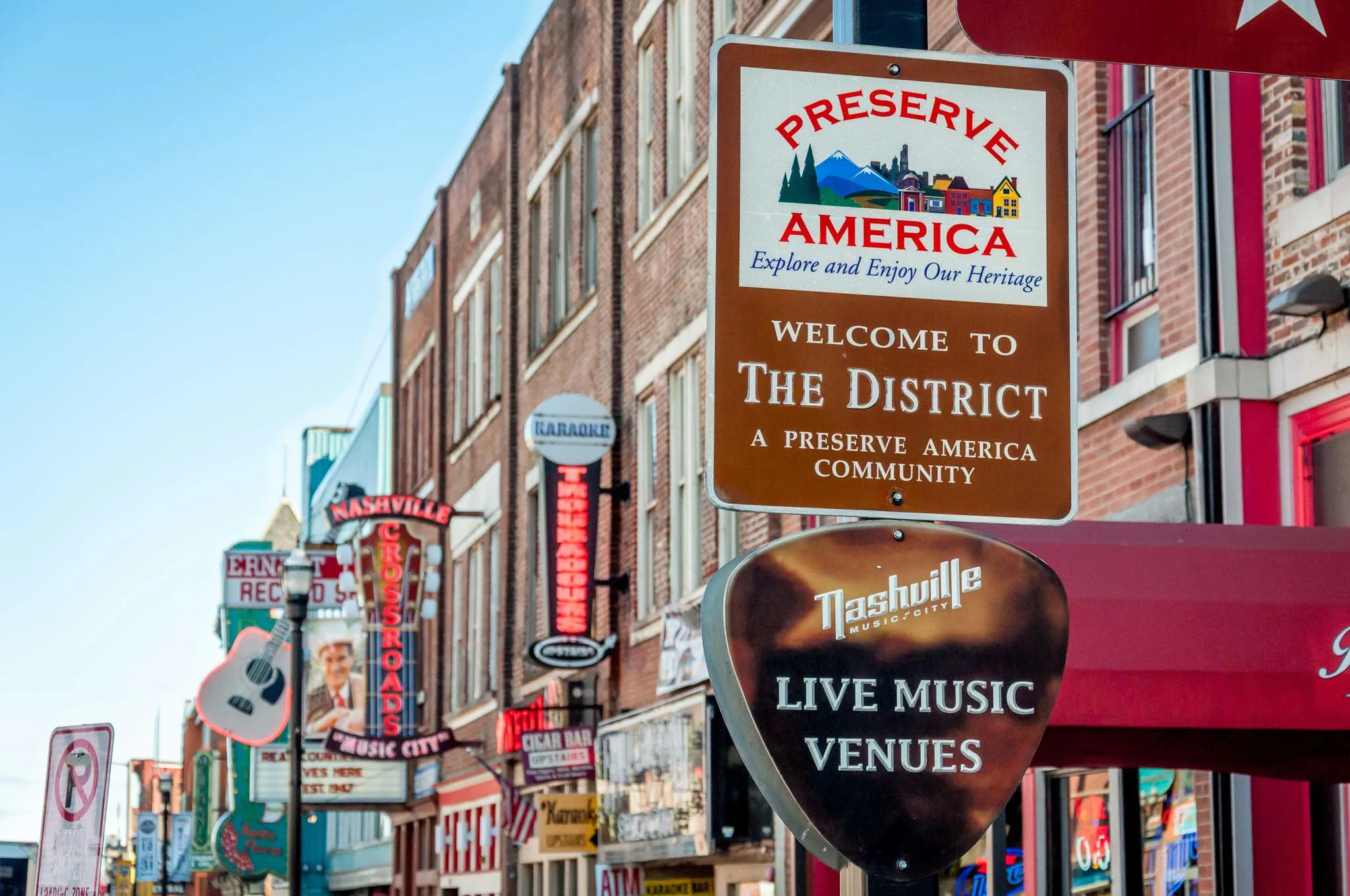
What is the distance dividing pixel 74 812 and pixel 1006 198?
6785 millimetres

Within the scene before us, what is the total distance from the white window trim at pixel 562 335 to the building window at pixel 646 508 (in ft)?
7.84

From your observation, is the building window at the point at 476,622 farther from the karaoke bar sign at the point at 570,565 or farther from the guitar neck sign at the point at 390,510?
the karaoke bar sign at the point at 570,565

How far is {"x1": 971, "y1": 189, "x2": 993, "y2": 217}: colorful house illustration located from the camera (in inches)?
154

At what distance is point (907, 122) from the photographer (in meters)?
3.91

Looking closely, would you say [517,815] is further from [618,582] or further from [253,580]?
[253,580]

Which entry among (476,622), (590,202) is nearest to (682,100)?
(590,202)

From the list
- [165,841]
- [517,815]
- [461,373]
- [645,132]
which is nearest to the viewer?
[645,132]

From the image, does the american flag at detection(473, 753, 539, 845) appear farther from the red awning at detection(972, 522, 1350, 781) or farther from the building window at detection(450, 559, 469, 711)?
the red awning at detection(972, 522, 1350, 781)

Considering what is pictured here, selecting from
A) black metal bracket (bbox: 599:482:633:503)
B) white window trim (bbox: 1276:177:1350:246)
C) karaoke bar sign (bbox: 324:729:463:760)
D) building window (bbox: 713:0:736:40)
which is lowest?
karaoke bar sign (bbox: 324:729:463:760)

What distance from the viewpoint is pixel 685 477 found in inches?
765

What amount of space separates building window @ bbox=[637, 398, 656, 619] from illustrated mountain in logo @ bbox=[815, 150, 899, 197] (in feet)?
54.7

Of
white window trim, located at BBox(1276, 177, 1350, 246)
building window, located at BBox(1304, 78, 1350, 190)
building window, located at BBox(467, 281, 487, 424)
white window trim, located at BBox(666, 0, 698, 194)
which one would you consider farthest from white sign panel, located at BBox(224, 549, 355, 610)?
building window, located at BBox(1304, 78, 1350, 190)

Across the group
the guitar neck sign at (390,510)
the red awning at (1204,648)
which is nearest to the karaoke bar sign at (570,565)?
the guitar neck sign at (390,510)

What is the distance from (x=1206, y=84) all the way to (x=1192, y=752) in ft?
12.9
